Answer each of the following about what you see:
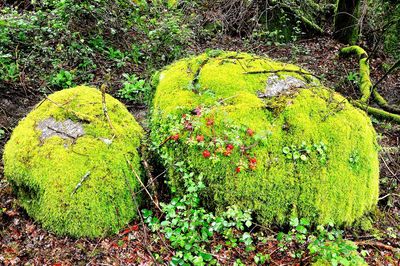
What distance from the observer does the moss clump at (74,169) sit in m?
3.10

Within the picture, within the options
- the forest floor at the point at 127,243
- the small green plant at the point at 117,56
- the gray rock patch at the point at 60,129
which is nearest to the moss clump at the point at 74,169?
the gray rock patch at the point at 60,129

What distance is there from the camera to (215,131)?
11.5ft

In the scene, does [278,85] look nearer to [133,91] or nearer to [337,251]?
[337,251]

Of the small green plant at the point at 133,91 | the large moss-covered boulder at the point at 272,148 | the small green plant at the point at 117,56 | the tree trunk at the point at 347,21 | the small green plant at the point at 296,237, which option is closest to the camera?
the small green plant at the point at 296,237

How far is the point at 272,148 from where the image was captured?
3.45m

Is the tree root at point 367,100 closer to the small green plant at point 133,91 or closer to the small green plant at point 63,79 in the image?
the small green plant at point 133,91

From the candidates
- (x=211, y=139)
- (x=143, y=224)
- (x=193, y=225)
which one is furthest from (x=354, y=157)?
(x=143, y=224)

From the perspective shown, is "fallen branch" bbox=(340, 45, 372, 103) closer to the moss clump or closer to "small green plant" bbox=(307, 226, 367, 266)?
"small green plant" bbox=(307, 226, 367, 266)

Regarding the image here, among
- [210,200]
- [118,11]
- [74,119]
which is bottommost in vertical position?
[210,200]

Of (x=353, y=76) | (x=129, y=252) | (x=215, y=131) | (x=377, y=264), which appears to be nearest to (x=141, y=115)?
(x=215, y=131)

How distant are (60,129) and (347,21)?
9068 mm

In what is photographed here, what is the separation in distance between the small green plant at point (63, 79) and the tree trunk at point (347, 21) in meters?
7.75

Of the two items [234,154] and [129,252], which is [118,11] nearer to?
[234,154]

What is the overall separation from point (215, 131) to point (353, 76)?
5509 millimetres
